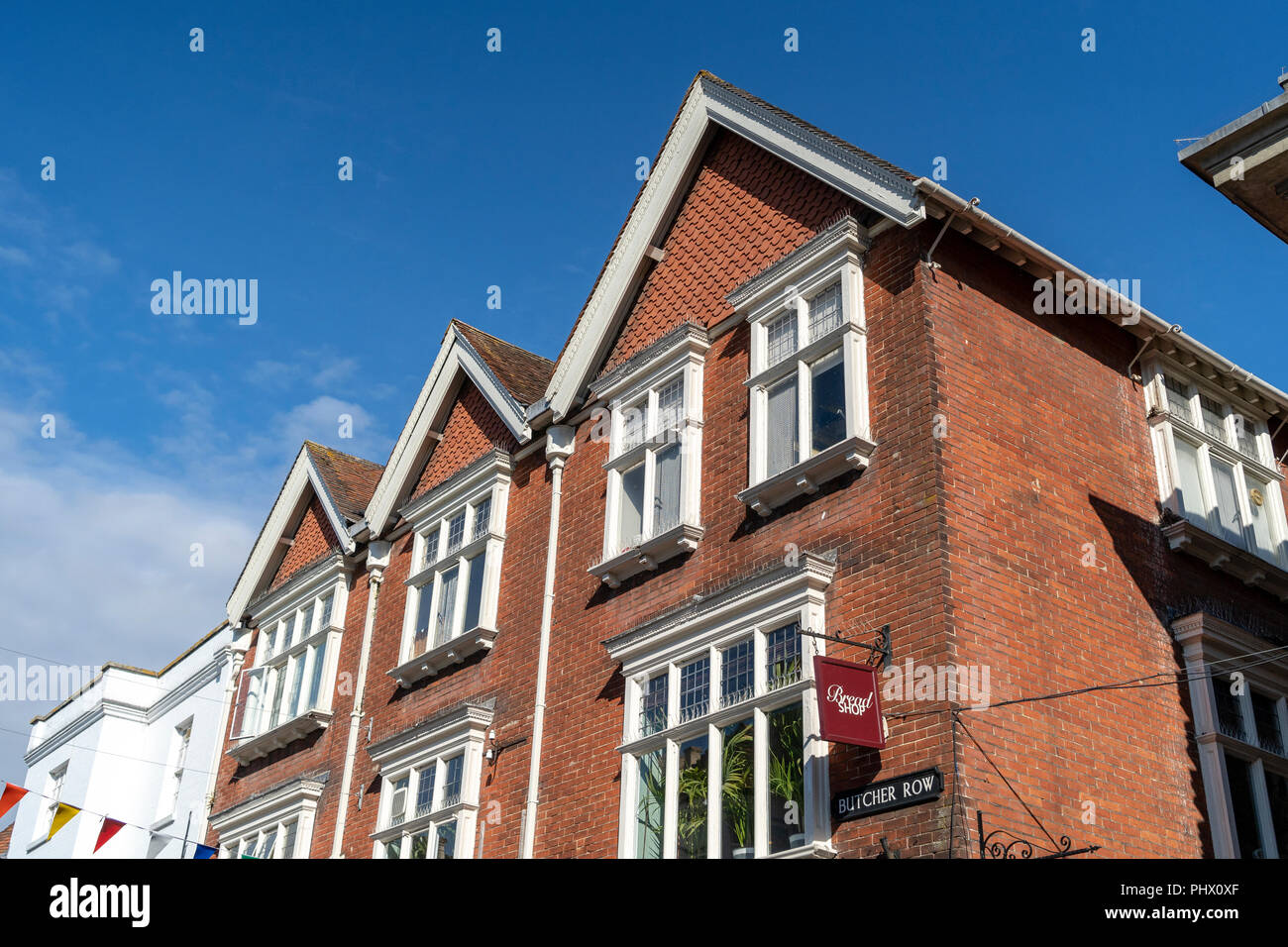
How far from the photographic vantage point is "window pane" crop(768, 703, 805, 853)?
1188 centimetres

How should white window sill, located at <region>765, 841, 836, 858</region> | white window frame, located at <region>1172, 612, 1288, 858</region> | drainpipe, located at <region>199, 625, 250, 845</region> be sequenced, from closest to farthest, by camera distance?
white window sill, located at <region>765, 841, 836, 858</region> → white window frame, located at <region>1172, 612, 1288, 858</region> → drainpipe, located at <region>199, 625, 250, 845</region>

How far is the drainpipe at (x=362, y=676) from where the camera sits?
18.7 m

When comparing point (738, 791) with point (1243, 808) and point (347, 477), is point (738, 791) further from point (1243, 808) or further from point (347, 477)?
point (347, 477)

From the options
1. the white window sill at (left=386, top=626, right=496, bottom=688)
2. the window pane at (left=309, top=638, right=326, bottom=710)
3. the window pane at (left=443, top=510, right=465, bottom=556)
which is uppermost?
the window pane at (left=443, top=510, right=465, bottom=556)

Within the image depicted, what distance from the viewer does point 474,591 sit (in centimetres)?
1859

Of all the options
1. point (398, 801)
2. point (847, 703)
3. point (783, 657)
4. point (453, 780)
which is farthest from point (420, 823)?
point (847, 703)

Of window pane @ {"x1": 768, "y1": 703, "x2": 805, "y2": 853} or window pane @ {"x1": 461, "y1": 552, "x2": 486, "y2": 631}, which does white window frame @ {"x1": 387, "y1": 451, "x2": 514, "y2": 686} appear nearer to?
window pane @ {"x1": 461, "y1": 552, "x2": 486, "y2": 631}

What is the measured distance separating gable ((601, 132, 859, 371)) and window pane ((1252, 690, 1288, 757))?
709cm

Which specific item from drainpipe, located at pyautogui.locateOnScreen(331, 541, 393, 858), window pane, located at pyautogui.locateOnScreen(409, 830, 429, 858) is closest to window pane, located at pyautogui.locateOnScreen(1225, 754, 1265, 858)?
window pane, located at pyautogui.locateOnScreen(409, 830, 429, 858)

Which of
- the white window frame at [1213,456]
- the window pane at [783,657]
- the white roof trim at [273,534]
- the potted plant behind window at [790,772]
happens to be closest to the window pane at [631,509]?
the window pane at [783,657]

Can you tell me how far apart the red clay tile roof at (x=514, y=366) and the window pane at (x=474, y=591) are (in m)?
2.42

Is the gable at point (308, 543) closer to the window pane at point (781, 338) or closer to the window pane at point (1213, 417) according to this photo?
the window pane at point (781, 338)

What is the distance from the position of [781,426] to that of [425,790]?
732 centimetres
